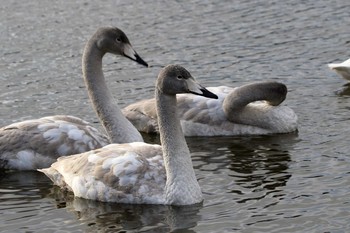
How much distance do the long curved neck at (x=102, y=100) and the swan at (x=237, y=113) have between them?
5.80ft

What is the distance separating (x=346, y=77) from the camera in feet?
58.5

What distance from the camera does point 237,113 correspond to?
15.8 meters

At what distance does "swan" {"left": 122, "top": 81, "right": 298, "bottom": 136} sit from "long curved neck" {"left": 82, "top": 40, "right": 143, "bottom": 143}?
1769mm

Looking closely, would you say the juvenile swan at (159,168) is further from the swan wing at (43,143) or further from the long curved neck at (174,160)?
the swan wing at (43,143)

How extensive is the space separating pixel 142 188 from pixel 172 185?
0.38 metres

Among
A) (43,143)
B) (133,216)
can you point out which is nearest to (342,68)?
(43,143)

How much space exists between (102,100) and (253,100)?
271 centimetres

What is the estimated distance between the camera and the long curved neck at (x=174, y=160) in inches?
464

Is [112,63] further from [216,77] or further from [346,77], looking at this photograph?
[346,77]

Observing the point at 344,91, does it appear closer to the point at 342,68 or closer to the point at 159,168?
the point at 342,68

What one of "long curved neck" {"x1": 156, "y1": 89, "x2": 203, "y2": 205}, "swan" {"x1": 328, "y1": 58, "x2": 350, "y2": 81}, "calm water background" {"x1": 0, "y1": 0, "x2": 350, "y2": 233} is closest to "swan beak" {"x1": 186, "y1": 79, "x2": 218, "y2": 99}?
A: "long curved neck" {"x1": 156, "y1": 89, "x2": 203, "y2": 205}

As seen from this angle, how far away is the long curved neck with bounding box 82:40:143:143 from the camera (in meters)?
14.2

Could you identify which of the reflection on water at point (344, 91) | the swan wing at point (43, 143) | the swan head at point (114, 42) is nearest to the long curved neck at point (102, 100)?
the swan head at point (114, 42)

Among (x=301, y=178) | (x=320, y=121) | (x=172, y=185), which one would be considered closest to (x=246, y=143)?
(x=320, y=121)
